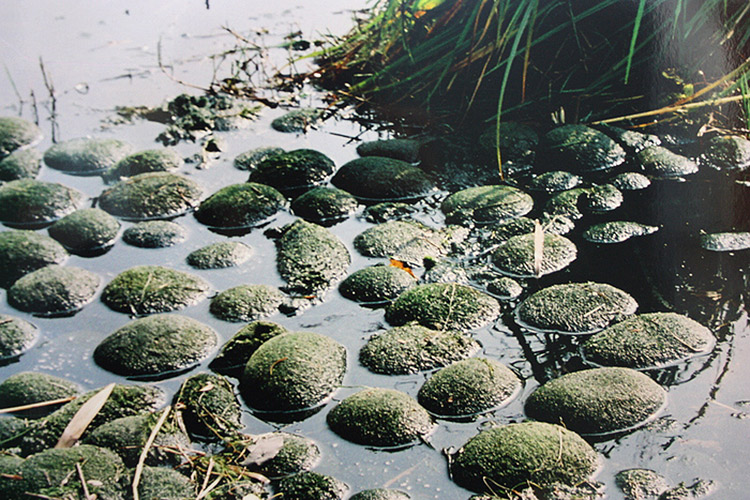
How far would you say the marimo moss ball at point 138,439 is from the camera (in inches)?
75.3

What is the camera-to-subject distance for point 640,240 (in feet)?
9.78

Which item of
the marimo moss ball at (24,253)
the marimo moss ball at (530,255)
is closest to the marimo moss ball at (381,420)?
the marimo moss ball at (530,255)

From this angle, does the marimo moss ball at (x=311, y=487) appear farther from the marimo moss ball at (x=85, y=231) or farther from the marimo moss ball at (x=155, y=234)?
the marimo moss ball at (x=85, y=231)

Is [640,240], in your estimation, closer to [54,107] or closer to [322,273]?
[322,273]

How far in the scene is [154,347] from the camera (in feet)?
7.59

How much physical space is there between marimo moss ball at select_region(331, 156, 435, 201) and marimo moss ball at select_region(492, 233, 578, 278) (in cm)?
58

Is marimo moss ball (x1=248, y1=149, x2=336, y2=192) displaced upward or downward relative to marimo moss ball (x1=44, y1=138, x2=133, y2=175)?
upward

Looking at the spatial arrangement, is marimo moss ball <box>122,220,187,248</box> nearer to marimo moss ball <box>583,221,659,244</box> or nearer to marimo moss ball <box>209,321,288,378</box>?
marimo moss ball <box>209,321,288,378</box>

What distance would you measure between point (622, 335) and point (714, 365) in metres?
0.27

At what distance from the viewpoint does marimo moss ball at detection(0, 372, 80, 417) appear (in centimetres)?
213

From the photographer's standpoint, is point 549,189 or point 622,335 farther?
point 549,189

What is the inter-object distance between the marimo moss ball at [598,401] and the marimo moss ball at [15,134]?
2758 millimetres

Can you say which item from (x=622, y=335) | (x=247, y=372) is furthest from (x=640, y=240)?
(x=247, y=372)

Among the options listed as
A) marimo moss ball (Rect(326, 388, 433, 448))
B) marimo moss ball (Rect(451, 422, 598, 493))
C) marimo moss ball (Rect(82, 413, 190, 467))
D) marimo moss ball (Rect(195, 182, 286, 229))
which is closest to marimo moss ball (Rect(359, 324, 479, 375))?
marimo moss ball (Rect(326, 388, 433, 448))
